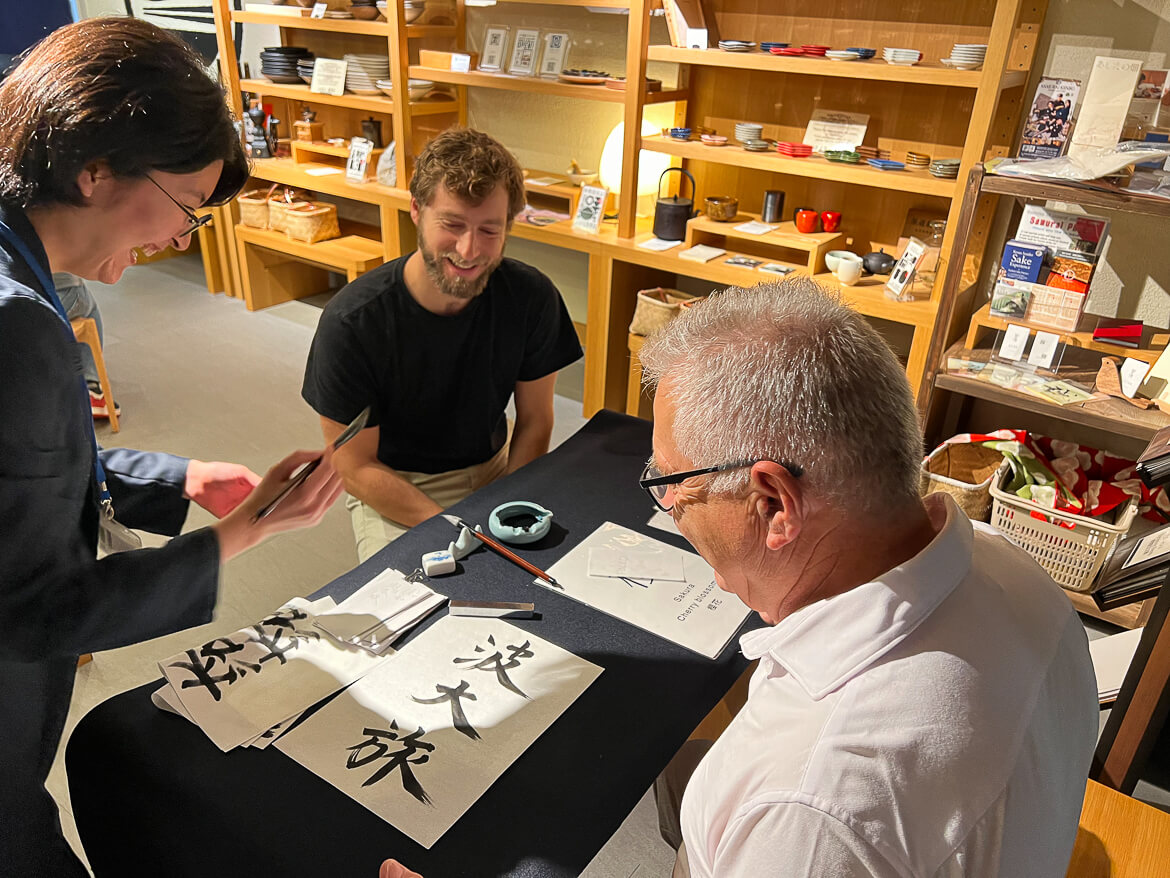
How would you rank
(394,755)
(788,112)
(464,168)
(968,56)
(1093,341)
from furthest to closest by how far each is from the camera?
(788,112)
(968,56)
(1093,341)
(464,168)
(394,755)

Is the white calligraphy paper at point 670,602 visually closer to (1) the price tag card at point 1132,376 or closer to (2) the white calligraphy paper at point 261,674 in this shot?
(2) the white calligraphy paper at point 261,674

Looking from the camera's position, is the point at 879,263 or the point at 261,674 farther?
the point at 879,263

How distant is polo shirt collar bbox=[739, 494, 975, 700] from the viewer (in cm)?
76

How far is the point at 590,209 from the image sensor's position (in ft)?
11.7

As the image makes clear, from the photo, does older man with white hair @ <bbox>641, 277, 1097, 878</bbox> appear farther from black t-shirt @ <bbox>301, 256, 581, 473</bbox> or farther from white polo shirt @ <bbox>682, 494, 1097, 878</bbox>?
black t-shirt @ <bbox>301, 256, 581, 473</bbox>

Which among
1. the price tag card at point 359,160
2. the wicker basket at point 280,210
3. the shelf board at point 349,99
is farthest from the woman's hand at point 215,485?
the wicker basket at point 280,210

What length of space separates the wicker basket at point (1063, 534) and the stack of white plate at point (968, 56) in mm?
1327

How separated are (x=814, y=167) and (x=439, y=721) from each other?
8.01ft

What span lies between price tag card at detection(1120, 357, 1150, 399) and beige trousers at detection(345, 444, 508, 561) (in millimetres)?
1854

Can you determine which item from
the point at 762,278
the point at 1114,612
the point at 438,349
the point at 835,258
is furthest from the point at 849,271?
the point at 438,349

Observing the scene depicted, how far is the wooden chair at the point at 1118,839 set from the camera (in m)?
1.23

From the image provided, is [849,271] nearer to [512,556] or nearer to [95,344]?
[512,556]

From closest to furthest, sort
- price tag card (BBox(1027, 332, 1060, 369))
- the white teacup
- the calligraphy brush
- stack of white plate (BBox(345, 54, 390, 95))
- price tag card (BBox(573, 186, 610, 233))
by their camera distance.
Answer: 1. the calligraphy brush
2. price tag card (BBox(1027, 332, 1060, 369))
3. the white teacup
4. price tag card (BBox(573, 186, 610, 233))
5. stack of white plate (BBox(345, 54, 390, 95))

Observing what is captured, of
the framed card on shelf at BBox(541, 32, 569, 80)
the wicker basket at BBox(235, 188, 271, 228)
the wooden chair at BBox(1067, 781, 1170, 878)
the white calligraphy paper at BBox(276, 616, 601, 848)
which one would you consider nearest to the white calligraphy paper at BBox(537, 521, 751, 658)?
the white calligraphy paper at BBox(276, 616, 601, 848)
